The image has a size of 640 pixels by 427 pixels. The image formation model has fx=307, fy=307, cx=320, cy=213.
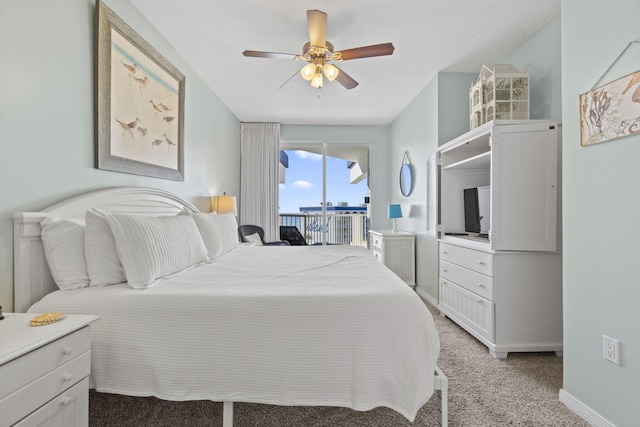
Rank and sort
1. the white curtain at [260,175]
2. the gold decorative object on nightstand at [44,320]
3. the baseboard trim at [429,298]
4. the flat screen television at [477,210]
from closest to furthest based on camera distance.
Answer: the gold decorative object on nightstand at [44,320] < the flat screen television at [477,210] < the baseboard trim at [429,298] < the white curtain at [260,175]

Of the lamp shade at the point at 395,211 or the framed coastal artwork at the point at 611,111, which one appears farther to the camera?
the lamp shade at the point at 395,211

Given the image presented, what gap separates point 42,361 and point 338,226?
575 centimetres

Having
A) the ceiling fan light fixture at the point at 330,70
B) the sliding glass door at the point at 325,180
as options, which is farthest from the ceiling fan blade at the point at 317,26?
the sliding glass door at the point at 325,180

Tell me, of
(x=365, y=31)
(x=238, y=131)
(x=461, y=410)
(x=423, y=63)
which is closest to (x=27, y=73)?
(x=365, y=31)

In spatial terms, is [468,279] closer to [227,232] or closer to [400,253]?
[400,253]

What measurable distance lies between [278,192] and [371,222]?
1.82 m

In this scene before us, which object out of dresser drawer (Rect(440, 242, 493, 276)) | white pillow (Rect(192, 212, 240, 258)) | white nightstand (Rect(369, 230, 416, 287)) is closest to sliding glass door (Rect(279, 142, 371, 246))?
white nightstand (Rect(369, 230, 416, 287))

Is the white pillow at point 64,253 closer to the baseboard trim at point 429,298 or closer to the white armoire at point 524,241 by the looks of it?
the white armoire at point 524,241

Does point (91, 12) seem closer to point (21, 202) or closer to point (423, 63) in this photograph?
point (21, 202)

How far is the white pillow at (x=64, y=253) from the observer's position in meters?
1.55

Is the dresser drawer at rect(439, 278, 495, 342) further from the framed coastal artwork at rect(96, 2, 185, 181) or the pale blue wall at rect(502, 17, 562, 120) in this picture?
the framed coastal artwork at rect(96, 2, 185, 181)

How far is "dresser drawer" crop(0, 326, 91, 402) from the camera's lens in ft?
2.97

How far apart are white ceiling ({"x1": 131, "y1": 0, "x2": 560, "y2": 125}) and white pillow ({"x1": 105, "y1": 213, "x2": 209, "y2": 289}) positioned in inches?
67.1

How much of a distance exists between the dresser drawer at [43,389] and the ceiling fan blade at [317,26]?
95.8 inches
